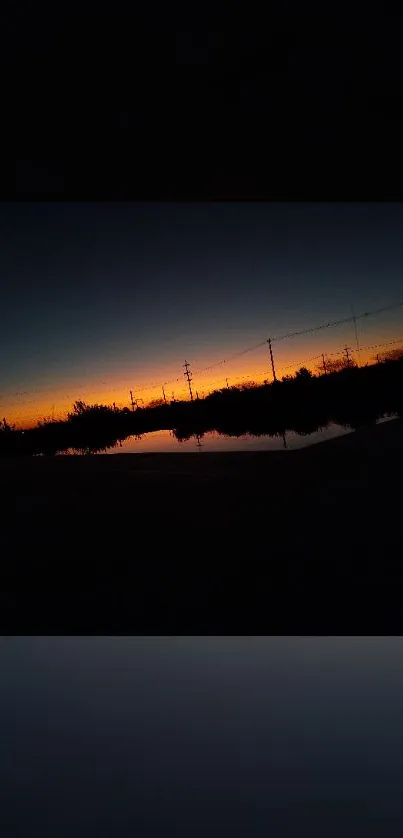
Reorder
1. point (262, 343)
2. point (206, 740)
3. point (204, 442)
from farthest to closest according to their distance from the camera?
point (204, 442) → point (262, 343) → point (206, 740)

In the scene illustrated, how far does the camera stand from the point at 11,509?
216 inches

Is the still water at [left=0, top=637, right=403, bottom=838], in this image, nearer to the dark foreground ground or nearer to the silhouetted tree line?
the dark foreground ground

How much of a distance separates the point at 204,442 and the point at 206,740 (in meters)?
5.57

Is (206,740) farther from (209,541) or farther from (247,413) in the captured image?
(247,413)

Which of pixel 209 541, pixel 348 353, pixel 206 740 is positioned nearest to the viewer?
pixel 206 740

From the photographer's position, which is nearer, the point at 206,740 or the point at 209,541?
the point at 206,740

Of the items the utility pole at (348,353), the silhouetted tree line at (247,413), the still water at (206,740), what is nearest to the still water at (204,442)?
the silhouetted tree line at (247,413)

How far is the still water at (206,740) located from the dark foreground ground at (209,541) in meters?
0.35

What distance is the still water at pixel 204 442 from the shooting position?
6.94m

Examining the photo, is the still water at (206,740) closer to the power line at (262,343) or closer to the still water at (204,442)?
the power line at (262,343)

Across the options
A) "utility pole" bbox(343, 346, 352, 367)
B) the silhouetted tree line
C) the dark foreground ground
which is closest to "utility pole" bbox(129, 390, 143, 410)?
the silhouetted tree line

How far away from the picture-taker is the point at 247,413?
23.9ft

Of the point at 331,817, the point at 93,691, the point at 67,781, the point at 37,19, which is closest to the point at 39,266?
the point at 37,19

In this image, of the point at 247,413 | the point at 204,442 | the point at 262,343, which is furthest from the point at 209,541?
the point at 247,413
